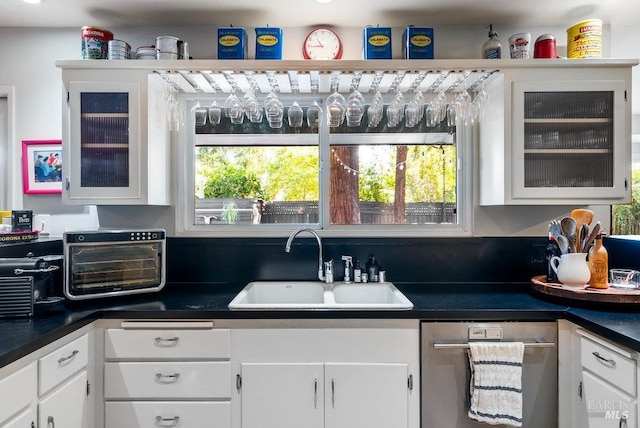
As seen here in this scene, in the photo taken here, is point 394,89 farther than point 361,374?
Yes

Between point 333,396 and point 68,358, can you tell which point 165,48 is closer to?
point 68,358

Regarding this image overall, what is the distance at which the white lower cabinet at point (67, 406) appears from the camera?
56.1 inches

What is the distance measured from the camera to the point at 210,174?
2480 millimetres

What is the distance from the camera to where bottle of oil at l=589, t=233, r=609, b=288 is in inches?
74.6

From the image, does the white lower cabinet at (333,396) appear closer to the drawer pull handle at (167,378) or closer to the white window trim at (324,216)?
the drawer pull handle at (167,378)

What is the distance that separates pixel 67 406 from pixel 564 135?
265cm

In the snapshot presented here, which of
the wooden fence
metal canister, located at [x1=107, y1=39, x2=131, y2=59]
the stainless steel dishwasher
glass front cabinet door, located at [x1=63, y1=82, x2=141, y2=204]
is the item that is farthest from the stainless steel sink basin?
metal canister, located at [x1=107, y1=39, x2=131, y2=59]

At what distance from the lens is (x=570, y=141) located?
2.03 metres

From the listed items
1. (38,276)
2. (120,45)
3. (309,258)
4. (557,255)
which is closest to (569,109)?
(557,255)

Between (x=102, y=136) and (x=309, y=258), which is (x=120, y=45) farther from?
(x=309, y=258)

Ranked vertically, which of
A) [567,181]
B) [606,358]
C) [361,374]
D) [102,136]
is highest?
[102,136]

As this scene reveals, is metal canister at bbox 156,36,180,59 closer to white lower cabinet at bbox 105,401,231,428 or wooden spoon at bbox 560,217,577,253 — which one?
white lower cabinet at bbox 105,401,231,428

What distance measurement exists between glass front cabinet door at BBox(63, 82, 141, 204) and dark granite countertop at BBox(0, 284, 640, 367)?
583 mm

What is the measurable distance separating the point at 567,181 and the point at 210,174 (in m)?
2.06
